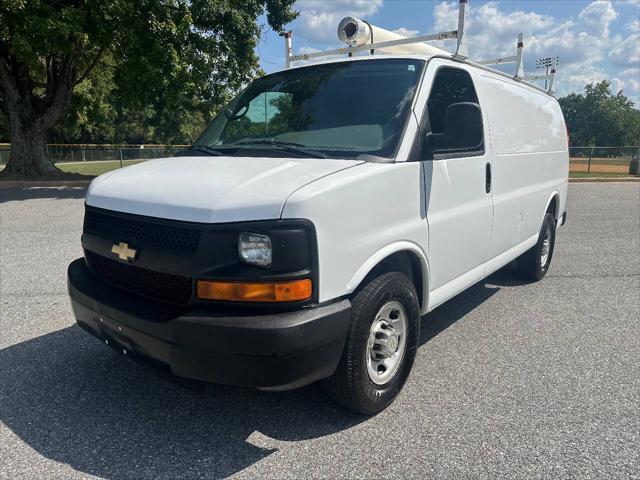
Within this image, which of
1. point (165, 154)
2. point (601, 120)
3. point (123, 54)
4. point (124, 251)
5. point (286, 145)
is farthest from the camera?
point (601, 120)

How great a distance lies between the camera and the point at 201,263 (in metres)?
2.35

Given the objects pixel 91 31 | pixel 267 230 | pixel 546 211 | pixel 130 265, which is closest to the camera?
pixel 267 230

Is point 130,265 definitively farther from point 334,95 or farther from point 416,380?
point 416,380

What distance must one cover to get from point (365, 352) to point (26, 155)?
669 inches

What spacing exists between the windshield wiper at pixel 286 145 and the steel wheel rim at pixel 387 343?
39.6 inches

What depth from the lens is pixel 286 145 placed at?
127 inches

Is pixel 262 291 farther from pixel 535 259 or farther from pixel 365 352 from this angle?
pixel 535 259

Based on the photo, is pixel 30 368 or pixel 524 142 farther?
pixel 524 142

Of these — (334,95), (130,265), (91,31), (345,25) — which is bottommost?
(130,265)

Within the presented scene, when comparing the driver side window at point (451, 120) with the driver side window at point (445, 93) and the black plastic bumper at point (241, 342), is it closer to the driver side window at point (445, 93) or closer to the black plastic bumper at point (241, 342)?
the driver side window at point (445, 93)

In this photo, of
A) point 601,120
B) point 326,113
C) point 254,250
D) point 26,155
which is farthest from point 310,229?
point 601,120

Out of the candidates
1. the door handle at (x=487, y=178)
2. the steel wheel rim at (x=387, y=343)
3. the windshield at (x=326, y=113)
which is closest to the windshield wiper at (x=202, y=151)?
the windshield at (x=326, y=113)

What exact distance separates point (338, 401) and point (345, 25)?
11.0ft

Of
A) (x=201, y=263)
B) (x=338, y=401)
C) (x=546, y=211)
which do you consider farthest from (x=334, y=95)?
(x=546, y=211)
